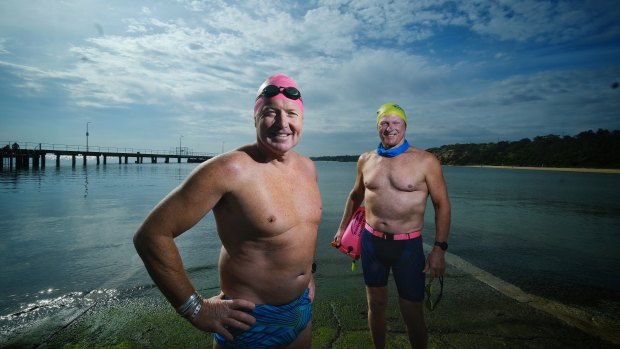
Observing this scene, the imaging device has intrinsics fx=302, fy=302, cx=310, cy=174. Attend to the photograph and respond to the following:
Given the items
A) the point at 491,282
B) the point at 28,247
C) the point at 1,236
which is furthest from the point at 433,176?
the point at 1,236

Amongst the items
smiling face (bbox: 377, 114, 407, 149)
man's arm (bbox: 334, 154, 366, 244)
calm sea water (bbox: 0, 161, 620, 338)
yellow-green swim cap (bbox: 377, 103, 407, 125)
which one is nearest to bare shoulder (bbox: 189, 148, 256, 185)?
smiling face (bbox: 377, 114, 407, 149)

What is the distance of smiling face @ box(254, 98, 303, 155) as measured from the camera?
1.91 meters

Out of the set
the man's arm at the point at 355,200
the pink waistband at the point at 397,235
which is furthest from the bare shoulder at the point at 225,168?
the man's arm at the point at 355,200

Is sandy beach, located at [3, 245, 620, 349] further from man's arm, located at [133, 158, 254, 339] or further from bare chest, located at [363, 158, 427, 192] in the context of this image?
man's arm, located at [133, 158, 254, 339]

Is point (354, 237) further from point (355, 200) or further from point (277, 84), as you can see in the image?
point (277, 84)

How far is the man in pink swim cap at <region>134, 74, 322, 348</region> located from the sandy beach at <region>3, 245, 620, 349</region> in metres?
1.80

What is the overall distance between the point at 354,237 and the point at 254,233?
229cm

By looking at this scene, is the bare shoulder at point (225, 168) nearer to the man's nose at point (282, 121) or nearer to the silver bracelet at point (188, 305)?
the man's nose at point (282, 121)

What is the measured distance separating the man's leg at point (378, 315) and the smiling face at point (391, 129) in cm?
171

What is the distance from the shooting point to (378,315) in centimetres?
322

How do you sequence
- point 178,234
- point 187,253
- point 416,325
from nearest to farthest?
point 178,234
point 416,325
point 187,253

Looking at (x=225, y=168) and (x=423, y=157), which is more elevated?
(x=423, y=157)

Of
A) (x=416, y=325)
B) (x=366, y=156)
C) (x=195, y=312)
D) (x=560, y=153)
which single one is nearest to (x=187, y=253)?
(x=366, y=156)

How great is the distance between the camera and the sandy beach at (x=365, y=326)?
Result: 341cm
